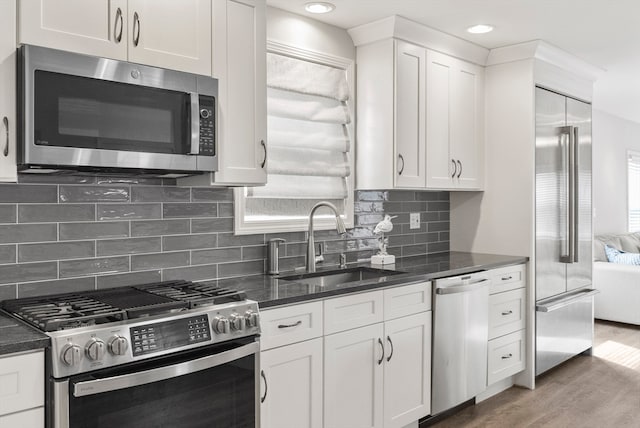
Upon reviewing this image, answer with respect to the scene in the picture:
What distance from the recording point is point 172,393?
1.95m

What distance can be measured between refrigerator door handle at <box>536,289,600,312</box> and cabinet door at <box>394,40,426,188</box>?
1.31 meters

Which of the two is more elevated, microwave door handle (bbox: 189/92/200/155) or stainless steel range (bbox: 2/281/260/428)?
microwave door handle (bbox: 189/92/200/155)

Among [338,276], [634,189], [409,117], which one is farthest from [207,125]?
[634,189]

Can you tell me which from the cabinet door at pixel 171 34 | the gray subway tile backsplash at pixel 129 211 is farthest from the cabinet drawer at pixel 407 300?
the cabinet door at pixel 171 34

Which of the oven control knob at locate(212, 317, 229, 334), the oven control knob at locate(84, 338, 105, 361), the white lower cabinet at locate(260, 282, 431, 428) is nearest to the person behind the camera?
the oven control knob at locate(84, 338, 105, 361)


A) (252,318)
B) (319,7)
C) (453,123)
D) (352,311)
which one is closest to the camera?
(252,318)

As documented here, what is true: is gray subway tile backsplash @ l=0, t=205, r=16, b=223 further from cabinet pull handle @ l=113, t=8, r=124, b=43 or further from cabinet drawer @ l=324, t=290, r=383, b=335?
cabinet drawer @ l=324, t=290, r=383, b=335

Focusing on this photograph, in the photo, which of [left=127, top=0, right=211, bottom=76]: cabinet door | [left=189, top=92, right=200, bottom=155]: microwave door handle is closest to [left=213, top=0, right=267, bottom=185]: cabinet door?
[left=127, top=0, right=211, bottom=76]: cabinet door

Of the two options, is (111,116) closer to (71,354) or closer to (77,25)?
(77,25)

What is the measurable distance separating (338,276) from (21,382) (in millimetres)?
1964

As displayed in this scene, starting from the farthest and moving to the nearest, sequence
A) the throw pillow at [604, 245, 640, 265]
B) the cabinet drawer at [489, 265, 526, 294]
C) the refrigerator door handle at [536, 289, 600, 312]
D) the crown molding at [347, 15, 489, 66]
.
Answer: the throw pillow at [604, 245, 640, 265]
the refrigerator door handle at [536, 289, 600, 312]
the cabinet drawer at [489, 265, 526, 294]
the crown molding at [347, 15, 489, 66]

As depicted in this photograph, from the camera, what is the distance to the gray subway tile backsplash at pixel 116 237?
2.26 meters

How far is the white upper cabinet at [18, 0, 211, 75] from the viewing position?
196cm

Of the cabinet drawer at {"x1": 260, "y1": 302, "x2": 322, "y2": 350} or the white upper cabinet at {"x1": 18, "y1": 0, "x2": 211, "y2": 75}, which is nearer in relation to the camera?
the white upper cabinet at {"x1": 18, "y1": 0, "x2": 211, "y2": 75}
